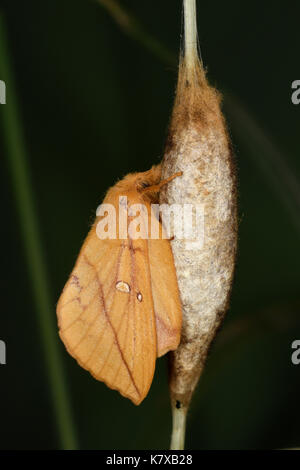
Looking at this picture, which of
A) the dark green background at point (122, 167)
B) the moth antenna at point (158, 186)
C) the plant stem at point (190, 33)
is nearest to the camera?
the plant stem at point (190, 33)

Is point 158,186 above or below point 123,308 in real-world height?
above

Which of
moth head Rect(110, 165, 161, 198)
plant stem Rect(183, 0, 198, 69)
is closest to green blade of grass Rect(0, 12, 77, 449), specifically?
moth head Rect(110, 165, 161, 198)

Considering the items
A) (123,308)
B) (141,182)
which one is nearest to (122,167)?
(141,182)

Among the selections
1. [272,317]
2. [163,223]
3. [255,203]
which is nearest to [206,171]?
[163,223]

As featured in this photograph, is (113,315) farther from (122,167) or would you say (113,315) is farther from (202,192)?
(122,167)

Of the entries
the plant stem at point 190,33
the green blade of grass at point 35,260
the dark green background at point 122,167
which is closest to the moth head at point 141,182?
the plant stem at point 190,33

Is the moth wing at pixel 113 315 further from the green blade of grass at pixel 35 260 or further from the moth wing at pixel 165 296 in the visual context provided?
the green blade of grass at pixel 35 260

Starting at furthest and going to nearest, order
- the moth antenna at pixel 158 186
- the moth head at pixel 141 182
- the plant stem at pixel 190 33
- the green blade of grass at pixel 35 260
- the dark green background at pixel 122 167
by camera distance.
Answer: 1. the dark green background at pixel 122 167
2. the green blade of grass at pixel 35 260
3. the moth head at pixel 141 182
4. the moth antenna at pixel 158 186
5. the plant stem at pixel 190 33
